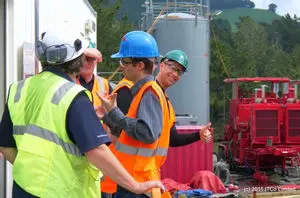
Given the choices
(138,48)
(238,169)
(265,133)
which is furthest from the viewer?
(238,169)

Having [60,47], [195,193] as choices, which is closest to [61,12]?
[195,193]

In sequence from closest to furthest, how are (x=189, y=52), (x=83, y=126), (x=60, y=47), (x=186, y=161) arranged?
1. (x=83, y=126)
2. (x=60, y=47)
3. (x=186, y=161)
4. (x=189, y=52)

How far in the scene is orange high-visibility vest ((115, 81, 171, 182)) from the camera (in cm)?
357

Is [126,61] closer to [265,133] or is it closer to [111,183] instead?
[111,183]

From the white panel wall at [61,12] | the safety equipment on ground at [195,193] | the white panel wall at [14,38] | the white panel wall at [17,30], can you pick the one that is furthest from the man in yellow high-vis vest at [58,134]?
the safety equipment on ground at [195,193]

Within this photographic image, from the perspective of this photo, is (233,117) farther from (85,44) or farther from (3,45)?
(85,44)

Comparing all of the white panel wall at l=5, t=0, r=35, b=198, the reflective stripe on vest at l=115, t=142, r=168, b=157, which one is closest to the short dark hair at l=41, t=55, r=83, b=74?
the reflective stripe on vest at l=115, t=142, r=168, b=157

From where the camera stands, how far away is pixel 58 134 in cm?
272

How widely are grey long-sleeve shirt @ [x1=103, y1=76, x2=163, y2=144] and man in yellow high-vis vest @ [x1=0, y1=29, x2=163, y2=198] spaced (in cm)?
61

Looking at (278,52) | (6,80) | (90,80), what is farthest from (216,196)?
(278,52)

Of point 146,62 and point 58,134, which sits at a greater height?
point 146,62

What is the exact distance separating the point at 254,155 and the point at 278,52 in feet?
142

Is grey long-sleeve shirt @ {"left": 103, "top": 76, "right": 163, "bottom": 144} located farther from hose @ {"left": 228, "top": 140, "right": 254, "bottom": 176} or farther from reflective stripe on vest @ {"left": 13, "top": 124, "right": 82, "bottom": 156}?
hose @ {"left": 228, "top": 140, "right": 254, "bottom": 176}

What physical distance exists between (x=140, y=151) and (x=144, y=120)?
23 centimetres
